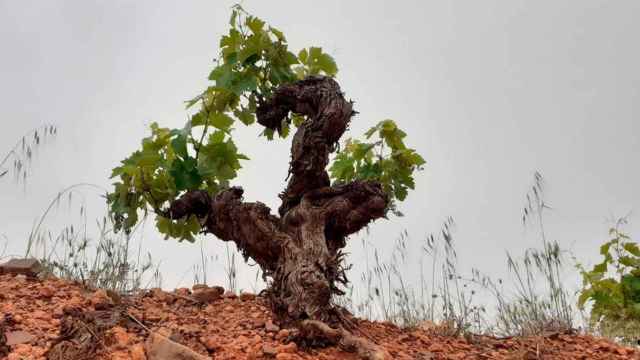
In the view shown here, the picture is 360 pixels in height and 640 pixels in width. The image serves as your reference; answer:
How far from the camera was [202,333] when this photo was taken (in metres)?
3.40

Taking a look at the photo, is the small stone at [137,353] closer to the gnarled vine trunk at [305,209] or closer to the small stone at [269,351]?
the small stone at [269,351]

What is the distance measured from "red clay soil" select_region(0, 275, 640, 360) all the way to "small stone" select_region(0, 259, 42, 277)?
85 mm

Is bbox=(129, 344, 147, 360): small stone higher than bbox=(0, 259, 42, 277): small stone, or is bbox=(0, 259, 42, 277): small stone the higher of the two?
bbox=(0, 259, 42, 277): small stone

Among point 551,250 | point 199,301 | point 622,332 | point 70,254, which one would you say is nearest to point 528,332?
point 551,250

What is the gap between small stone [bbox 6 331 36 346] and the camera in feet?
10.2

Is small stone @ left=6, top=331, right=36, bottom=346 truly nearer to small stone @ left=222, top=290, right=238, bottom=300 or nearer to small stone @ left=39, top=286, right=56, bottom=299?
small stone @ left=39, top=286, right=56, bottom=299

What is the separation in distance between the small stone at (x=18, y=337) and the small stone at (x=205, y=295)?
3.68ft

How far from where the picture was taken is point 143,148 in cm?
454

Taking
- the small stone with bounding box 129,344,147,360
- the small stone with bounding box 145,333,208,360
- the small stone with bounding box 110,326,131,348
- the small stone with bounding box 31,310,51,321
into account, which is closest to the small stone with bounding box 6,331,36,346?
the small stone with bounding box 31,310,51,321

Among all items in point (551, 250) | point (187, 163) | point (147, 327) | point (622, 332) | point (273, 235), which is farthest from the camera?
point (622, 332)

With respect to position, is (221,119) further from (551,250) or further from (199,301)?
(551,250)

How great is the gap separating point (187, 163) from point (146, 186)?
0.42m

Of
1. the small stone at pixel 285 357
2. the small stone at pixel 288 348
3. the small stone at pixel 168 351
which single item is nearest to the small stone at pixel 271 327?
the small stone at pixel 288 348

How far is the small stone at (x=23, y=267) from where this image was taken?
4.50 m
